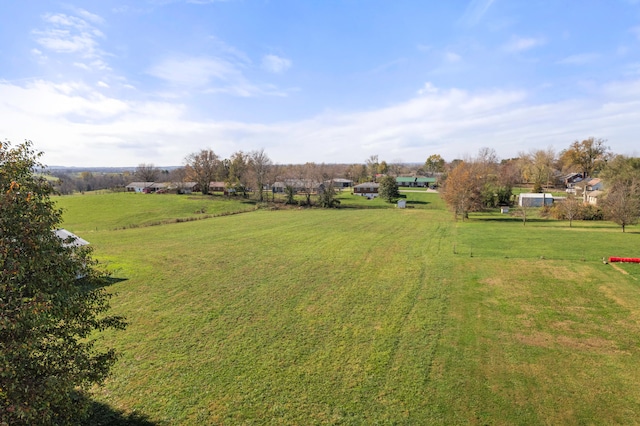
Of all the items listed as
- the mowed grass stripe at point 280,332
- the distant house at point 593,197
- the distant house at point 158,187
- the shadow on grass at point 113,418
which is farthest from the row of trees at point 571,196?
the distant house at point 158,187

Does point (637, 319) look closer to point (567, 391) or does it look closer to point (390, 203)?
point (567, 391)

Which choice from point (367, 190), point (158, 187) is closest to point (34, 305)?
point (367, 190)

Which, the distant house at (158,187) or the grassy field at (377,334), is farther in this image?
the distant house at (158,187)

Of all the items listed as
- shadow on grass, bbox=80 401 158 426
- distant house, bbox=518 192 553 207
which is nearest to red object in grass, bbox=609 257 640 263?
shadow on grass, bbox=80 401 158 426

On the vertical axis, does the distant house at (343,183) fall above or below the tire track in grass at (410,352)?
above

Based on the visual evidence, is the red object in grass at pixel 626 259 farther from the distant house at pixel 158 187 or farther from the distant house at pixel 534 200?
the distant house at pixel 158 187

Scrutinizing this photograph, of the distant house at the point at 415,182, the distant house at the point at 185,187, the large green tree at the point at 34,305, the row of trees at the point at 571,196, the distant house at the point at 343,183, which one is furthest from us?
the distant house at the point at 343,183

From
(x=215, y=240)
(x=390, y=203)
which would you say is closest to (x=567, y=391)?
(x=215, y=240)
